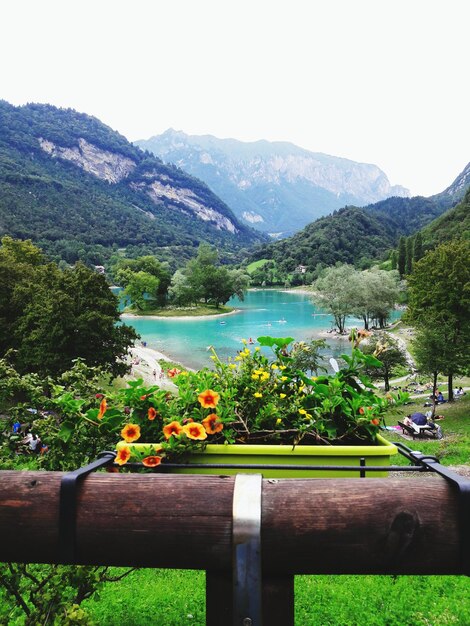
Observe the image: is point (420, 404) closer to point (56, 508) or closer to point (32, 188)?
point (56, 508)

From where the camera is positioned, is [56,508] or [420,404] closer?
[56,508]

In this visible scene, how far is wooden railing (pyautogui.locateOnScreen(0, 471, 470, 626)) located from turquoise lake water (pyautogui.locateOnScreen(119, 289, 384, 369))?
30.7 m

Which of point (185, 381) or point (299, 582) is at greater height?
point (185, 381)

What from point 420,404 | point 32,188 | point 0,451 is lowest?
point 420,404

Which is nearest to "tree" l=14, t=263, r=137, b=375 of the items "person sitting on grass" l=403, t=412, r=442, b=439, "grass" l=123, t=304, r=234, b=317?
"person sitting on grass" l=403, t=412, r=442, b=439

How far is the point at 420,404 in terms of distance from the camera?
21.7 m

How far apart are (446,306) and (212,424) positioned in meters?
23.7

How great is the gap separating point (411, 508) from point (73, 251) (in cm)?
12790

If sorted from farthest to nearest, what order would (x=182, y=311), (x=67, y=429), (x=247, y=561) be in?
(x=182, y=311) < (x=67, y=429) < (x=247, y=561)

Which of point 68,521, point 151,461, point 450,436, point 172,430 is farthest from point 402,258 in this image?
point 68,521

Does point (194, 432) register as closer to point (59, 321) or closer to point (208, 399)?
point (208, 399)

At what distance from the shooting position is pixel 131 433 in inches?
59.9

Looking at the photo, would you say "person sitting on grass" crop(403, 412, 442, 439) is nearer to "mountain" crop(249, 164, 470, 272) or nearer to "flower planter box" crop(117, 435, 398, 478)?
"flower planter box" crop(117, 435, 398, 478)

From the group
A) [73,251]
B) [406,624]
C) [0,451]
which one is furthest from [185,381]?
[73,251]
